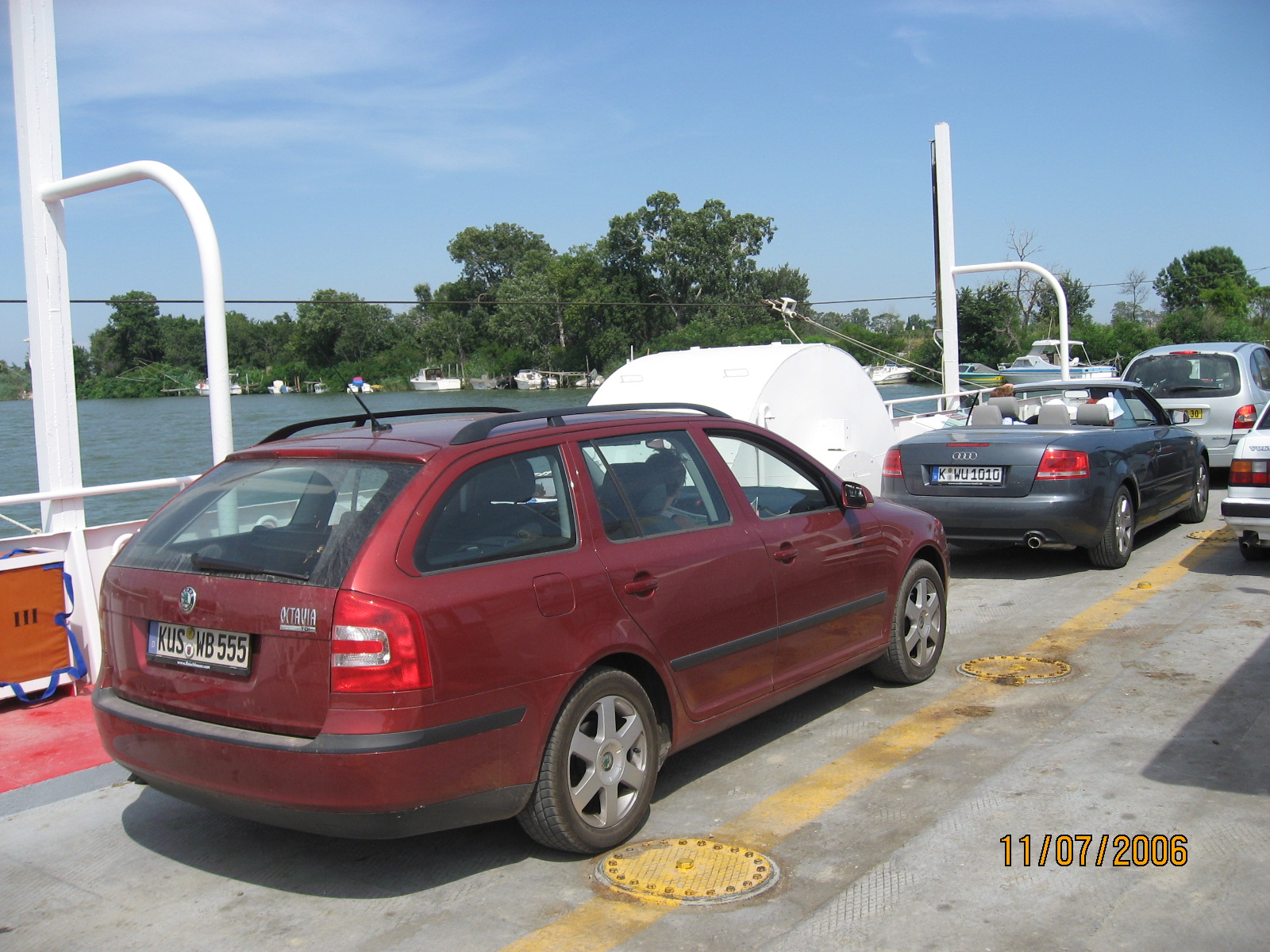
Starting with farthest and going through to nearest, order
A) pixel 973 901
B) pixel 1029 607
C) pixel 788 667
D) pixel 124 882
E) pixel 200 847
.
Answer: pixel 1029 607, pixel 788 667, pixel 200 847, pixel 124 882, pixel 973 901

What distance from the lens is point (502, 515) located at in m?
3.87

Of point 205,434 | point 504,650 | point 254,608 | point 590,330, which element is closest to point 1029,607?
point 504,650

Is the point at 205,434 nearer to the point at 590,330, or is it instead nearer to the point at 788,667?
the point at 590,330

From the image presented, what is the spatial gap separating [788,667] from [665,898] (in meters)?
1.56

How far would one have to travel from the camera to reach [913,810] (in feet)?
14.0

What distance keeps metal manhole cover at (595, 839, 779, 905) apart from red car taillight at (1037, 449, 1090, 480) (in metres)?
5.51

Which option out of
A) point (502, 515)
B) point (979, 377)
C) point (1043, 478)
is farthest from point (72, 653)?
point (979, 377)

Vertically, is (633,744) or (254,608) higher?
(254,608)

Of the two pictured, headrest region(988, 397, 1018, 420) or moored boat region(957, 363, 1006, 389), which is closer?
headrest region(988, 397, 1018, 420)

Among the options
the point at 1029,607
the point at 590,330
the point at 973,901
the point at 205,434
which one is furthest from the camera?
the point at 205,434

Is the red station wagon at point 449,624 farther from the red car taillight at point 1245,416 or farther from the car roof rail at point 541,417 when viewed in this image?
the red car taillight at point 1245,416

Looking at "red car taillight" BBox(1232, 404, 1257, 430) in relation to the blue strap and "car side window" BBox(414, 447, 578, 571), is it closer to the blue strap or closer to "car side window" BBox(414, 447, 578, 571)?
"car side window" BBox(414, 447, 578, 571)

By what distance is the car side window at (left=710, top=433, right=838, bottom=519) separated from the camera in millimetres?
5098
